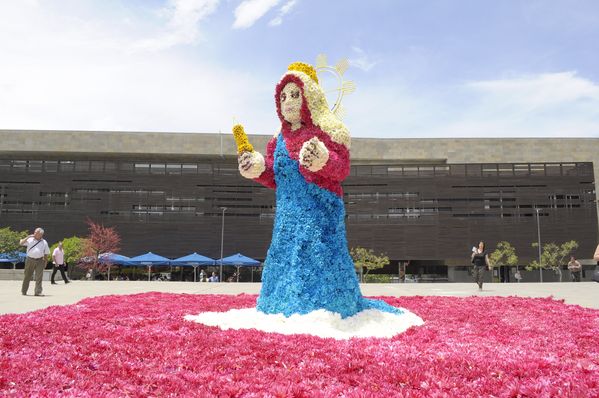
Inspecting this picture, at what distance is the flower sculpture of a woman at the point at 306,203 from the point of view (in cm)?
596

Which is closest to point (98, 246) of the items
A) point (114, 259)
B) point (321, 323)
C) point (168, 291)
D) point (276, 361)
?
point (114, 259)

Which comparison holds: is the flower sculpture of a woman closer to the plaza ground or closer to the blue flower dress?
the blue flower dress

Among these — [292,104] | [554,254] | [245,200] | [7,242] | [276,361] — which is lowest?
[276,361]

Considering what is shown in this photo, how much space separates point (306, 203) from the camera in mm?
6348

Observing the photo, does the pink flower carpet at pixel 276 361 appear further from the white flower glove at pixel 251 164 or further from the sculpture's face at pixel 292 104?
the sculpture's face at pixel 292 104

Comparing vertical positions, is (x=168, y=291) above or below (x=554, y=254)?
below

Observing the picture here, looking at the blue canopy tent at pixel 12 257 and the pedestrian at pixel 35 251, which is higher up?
the pedestrian at pixel 35 251

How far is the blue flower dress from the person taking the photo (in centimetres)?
596

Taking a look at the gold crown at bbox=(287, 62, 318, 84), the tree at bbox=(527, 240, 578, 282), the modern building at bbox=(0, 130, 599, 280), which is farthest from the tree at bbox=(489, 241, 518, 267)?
the gold crown at bbox=(287, 62, 318, 84)

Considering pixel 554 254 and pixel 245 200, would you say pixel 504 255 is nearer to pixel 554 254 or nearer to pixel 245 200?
pixel 554 254

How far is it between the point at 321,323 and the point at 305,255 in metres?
0.92

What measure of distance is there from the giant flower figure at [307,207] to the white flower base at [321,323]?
0.19 ft

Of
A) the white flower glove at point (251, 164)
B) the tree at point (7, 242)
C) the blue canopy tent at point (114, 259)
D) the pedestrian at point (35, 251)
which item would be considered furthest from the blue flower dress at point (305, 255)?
Answer: the tree at point (7, 242)

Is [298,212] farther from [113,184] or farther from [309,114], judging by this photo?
[113,184]
